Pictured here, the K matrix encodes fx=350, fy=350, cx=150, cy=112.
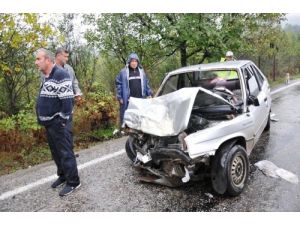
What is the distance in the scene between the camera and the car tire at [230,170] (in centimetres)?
412

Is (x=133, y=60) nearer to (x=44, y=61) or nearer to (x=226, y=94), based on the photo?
(x=226, y=94)

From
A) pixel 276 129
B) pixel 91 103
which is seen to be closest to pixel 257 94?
pixel 276 129

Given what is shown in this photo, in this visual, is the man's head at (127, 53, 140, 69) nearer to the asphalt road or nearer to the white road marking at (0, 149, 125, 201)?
the white road marking at (0, 149, 125, 201)

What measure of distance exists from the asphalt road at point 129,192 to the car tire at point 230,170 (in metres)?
0.13

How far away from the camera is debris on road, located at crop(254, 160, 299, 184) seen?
4.70 m

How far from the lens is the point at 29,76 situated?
10.1 m

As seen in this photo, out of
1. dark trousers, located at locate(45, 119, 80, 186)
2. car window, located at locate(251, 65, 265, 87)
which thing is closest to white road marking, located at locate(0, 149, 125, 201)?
dark trousers, located at locate(45, 119, 80, 186)

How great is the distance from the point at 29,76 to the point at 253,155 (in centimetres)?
703

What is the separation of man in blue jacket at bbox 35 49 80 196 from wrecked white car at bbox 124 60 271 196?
2.82ft

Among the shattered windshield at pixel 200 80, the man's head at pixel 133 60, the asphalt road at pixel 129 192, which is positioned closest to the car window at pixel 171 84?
the shattered windshield at pixel 200 80

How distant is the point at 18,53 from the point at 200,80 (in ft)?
16.7

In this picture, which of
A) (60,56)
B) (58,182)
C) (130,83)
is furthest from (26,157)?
(130,83)

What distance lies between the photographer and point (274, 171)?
4.96 m
